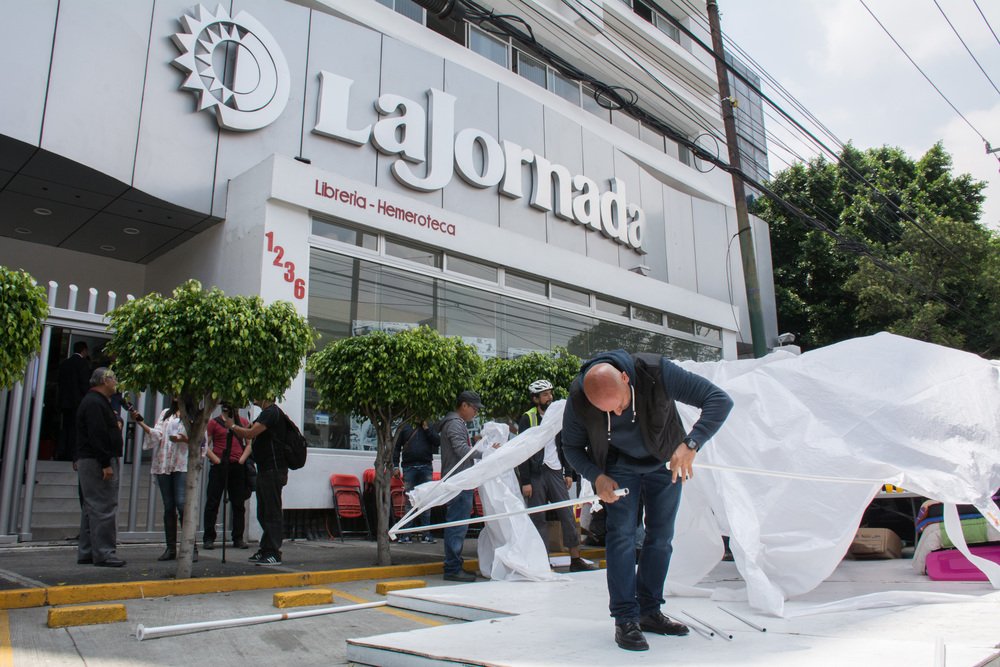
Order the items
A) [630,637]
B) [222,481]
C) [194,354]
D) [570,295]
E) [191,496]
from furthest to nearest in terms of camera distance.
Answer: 1. [570,295]
2. [222,481]
3. [191,496]
4. [194,354]
5. [630,637]

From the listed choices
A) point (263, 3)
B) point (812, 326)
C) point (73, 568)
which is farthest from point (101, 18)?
point (812, 326)

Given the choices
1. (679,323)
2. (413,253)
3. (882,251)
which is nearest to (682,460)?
(413,253)

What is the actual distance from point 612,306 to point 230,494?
33.9 feet

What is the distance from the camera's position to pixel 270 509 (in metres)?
7.23

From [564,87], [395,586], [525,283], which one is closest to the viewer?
[395,586]

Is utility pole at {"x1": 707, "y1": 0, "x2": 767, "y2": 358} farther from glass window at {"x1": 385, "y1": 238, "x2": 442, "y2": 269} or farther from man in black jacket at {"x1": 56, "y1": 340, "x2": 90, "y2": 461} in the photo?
man in black jacket at {"x1": 56, "y1": 340, "x2": 90, "y2": 461}

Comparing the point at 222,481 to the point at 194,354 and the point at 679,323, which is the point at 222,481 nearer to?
the point at 194,354

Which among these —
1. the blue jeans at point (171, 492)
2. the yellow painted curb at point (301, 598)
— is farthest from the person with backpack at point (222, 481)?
the yellow painted curb at point (301, 598)

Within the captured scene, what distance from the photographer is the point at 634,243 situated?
1823 cm

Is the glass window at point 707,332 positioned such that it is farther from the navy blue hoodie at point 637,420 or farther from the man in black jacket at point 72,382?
the navy blue hoodie at point 637,420

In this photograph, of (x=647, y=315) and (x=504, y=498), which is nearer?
(x=504, y=498)

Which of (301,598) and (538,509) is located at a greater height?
(538,509)

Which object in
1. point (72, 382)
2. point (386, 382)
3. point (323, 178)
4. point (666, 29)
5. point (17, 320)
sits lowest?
point (386, 382)

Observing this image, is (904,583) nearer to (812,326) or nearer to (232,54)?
(232,54)
